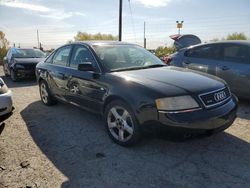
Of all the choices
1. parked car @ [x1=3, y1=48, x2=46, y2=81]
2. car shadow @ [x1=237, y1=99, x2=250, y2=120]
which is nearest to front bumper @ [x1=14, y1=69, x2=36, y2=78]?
parked car @ [x1=3, y1=48, x2=46, y2=81]

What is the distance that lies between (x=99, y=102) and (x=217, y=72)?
3127 millimetres

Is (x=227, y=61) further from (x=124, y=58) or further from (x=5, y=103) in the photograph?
(x=5, y=103)

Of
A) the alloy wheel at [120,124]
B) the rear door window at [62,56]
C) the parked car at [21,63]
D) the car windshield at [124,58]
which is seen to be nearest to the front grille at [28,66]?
the parked car at [21,63]

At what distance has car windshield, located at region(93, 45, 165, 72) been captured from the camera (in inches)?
170

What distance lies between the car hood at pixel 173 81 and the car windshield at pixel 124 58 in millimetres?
264

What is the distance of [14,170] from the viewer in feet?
10.8

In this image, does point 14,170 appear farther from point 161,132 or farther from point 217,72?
point 217,72

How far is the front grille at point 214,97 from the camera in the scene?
3.40 meters

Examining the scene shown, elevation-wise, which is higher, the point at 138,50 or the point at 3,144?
the point at 138,50

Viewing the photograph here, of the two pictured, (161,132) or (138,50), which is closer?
(161,132)

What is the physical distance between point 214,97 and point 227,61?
9.08ft

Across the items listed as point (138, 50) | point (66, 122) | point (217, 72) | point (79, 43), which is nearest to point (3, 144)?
point (66, 122)

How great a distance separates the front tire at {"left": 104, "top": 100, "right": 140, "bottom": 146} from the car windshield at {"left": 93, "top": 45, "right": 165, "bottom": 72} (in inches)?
25.8

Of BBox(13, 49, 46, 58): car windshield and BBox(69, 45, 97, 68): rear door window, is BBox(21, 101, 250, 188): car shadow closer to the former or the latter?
BBox(69, 45, 97, 68): rear door window
